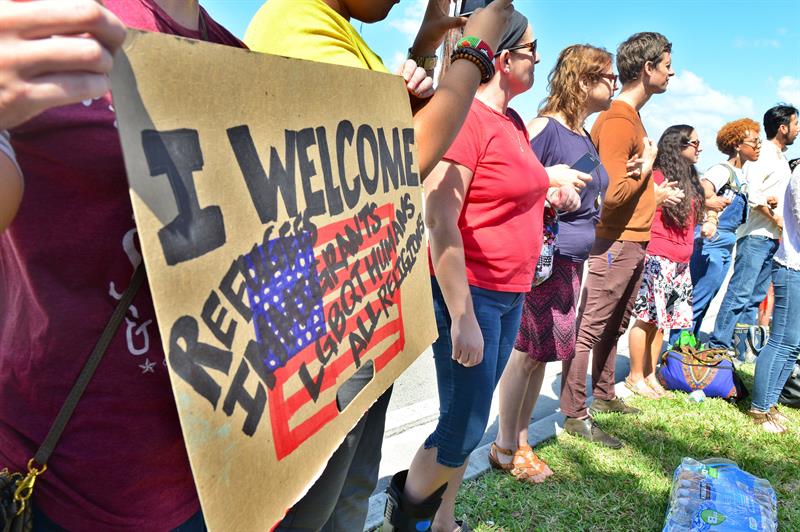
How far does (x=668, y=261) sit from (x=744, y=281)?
1.38 metres

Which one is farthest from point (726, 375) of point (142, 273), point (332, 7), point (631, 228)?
point (142, 273)

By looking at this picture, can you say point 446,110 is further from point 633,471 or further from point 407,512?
point 633,471

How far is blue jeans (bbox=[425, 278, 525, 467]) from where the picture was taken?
190 cm

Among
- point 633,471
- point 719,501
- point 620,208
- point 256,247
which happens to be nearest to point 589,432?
point 633,471

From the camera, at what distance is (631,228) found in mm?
3535


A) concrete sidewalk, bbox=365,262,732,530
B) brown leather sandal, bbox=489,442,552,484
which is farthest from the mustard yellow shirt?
brown leather sandal, bbox=489,442,552,484

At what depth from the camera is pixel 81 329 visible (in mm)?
709

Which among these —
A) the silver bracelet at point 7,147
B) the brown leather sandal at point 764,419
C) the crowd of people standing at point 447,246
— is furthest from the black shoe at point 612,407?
the silver bracelet at point 7,147

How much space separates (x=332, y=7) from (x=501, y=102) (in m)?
1.06

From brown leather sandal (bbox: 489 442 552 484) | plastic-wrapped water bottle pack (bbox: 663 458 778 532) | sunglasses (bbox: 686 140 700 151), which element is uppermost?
sunglasses (bbox: 686 140 700 151)

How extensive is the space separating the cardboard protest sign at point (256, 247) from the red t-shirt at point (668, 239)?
358cm

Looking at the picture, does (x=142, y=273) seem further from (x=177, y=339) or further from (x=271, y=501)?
(x=271, y=501)

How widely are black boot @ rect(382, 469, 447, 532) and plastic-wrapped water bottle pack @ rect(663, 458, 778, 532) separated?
1.00 meters

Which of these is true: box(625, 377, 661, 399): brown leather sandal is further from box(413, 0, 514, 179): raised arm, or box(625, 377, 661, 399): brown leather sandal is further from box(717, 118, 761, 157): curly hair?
box(413, 0, 514, 179): raised arm
